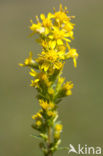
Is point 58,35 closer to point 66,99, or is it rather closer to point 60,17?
point 60,17

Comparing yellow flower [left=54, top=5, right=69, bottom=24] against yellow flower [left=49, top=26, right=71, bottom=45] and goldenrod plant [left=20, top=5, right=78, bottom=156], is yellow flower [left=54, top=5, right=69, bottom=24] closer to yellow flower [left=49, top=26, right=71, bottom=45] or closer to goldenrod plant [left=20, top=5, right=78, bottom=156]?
goldenrod plant [left=20, top=5, right=78, bottom=156]

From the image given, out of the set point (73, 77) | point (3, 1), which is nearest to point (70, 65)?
point (73, 77)

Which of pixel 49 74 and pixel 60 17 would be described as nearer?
pixel 49 74

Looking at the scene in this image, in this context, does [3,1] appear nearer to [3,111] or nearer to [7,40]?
[7,40]

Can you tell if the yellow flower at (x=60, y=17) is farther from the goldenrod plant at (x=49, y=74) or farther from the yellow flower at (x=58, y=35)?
the yellow flower at (x=58, y=35)

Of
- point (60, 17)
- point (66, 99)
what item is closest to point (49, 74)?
point (60, 17)

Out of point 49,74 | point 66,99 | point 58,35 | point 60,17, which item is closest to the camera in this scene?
point 58,35

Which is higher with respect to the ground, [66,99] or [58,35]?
[66,99]

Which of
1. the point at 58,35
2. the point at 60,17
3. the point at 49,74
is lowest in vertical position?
the point at 49,74
